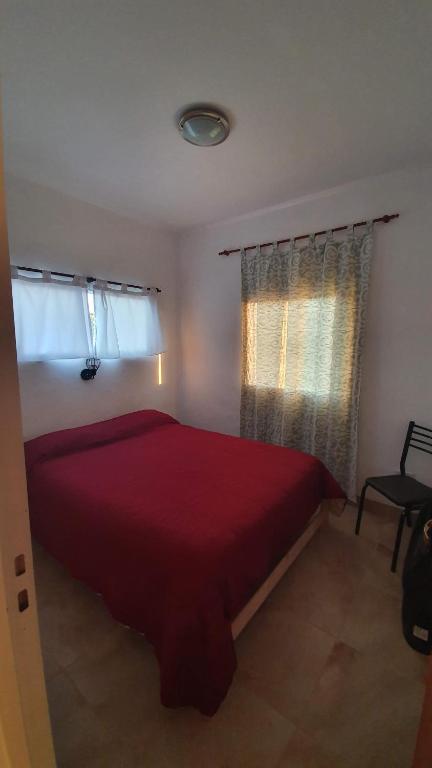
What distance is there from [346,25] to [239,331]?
2248 millimetres

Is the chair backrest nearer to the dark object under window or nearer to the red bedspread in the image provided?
the red bedspread

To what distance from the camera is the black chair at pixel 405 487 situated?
6.33ft

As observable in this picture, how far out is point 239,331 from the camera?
10.8ft

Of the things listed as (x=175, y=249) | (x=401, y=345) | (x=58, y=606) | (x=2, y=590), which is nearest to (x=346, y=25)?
(x=401, y=345)

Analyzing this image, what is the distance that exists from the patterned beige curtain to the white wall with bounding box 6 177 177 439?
103cm

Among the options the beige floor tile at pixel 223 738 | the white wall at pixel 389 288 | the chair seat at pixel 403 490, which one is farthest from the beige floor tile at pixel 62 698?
the white wall at pixel 389 288

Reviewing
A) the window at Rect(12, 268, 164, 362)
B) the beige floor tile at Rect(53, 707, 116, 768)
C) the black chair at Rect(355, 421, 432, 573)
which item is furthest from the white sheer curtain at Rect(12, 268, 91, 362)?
the black chair at Rect(355, 421, 432, 573)

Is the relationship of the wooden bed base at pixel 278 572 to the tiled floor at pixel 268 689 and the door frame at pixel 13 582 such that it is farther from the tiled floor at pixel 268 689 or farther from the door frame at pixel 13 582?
the door frame at pixel 13 582

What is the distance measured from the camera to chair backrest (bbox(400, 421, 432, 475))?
2316 mm

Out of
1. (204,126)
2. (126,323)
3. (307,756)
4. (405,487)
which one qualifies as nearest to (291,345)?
(405,487)

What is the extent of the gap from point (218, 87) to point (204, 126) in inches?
9.2

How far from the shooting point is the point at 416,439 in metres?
2.37

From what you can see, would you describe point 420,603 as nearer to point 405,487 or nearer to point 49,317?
point 405,487

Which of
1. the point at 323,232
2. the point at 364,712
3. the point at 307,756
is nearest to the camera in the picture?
the point at 307,756
